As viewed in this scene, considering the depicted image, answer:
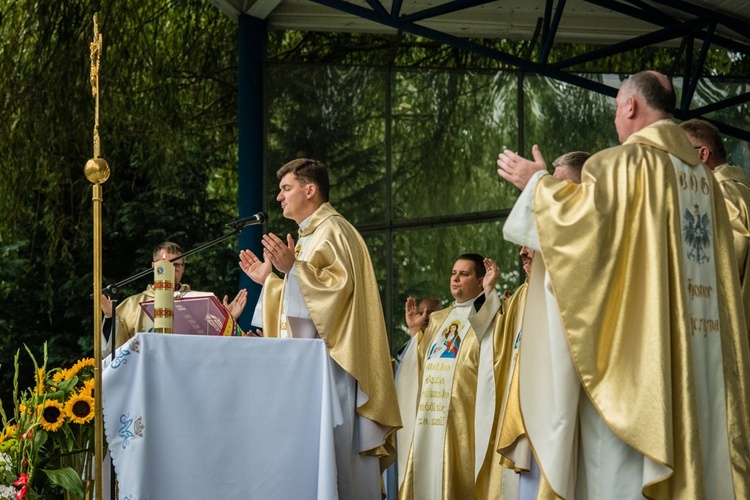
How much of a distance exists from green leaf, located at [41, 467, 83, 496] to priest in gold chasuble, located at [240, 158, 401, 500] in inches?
44.0

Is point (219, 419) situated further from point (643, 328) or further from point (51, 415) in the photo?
point (643, 328)

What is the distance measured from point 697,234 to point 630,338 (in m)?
0.49

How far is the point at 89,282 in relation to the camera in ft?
45.8

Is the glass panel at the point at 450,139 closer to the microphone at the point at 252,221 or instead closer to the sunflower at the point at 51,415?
the microphone at the point at 252,221

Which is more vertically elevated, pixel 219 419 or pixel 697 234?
pixel 697 234

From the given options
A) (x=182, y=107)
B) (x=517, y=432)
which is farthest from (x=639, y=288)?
(x=182, y=107)

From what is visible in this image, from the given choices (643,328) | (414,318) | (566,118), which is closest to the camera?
(643,328)

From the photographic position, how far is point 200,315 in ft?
18.2

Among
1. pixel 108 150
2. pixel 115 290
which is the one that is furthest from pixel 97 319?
pixel 108 150

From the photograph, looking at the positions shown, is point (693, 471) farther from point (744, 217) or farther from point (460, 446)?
point (460, 446)

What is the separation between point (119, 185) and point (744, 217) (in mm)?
10487

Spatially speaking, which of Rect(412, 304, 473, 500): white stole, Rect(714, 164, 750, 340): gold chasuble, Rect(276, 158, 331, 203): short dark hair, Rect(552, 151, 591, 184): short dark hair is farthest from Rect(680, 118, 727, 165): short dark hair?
Rect(412, 304, 473, 500): white stole

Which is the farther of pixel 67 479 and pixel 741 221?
pixel 741 221

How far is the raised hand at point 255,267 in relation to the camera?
553 cm
